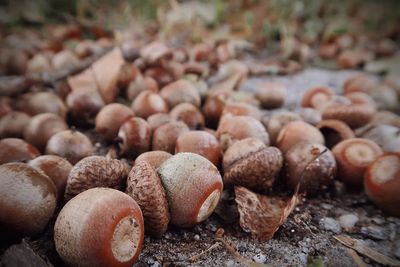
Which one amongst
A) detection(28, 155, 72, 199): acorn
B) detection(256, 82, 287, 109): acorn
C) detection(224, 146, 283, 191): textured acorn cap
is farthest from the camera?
detection(256, 82, 287, 109): acorn

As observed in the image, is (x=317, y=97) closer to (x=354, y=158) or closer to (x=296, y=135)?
(x=296, y=135)

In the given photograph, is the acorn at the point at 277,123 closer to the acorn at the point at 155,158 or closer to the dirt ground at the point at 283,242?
the dirt ground at the point at 283,242

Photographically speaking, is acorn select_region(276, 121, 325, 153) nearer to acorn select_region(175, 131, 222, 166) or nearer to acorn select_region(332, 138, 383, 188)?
acorn select_region(332, 138, 383, 188)

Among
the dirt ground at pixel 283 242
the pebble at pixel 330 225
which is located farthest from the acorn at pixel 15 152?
the pebble at pixel 330 225

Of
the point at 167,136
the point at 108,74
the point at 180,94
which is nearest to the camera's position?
the point at 167,136

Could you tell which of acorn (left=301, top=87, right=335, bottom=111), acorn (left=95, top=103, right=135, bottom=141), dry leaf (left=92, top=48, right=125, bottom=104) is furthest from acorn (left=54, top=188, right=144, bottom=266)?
acorn (left=301, top=87, right=335, bottom=111)

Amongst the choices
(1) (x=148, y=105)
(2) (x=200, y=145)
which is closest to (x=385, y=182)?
(2) (x=200, y=145)
